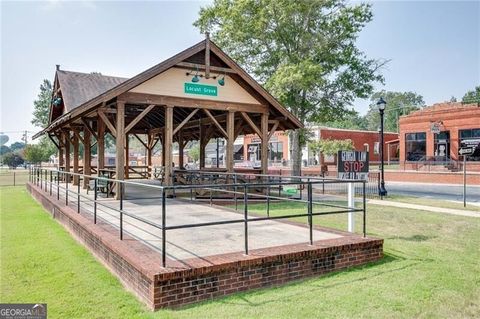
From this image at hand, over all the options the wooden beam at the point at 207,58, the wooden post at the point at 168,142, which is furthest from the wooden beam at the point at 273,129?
the wooden post at the point at 168,142

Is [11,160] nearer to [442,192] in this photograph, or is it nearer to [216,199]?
[216,199]

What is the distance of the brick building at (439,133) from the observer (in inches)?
1156

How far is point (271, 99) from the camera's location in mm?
13930

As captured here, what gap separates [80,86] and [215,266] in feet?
50.3

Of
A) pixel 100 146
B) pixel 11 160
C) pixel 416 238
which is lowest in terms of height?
pixel 416 238

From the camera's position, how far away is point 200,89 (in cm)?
A: 1290

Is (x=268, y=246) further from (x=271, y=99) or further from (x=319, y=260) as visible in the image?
(x=271, y=99)

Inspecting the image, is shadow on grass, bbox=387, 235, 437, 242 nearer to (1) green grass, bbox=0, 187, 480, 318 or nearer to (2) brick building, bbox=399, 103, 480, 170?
(1) green grass, bbox=0, 187, 480, 318

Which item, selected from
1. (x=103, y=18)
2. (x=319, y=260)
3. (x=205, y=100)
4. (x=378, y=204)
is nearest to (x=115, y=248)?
(x=319, y=260)

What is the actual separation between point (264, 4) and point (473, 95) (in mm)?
81212

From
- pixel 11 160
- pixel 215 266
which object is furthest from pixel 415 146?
pixel 11 160

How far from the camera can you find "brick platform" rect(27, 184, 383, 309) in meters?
4.45

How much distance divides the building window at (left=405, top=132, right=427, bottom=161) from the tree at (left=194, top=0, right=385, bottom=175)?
52.1 ft

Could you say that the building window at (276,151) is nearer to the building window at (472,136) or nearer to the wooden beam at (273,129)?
the building window at (472,136)
